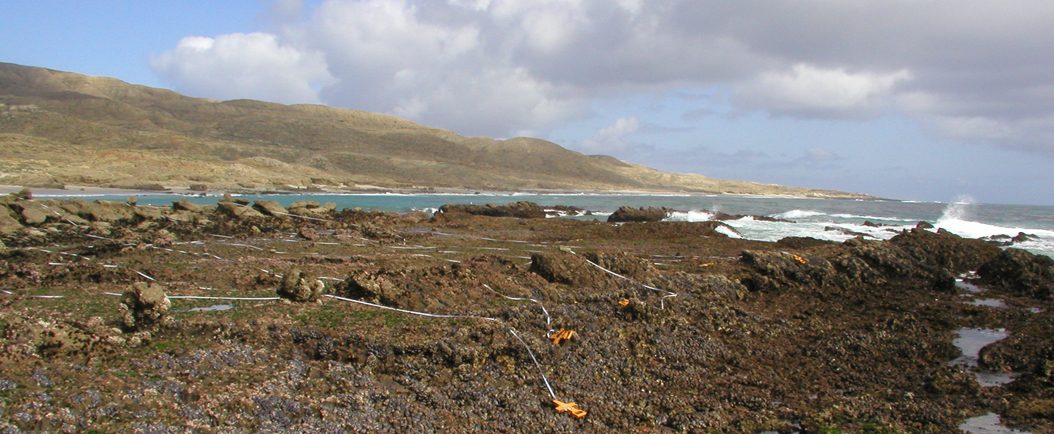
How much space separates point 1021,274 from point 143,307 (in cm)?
1578

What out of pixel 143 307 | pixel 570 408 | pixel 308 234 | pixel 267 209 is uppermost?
pixel 143 307

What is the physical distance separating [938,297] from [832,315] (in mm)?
3471

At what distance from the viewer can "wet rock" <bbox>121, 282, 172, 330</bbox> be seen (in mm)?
5793

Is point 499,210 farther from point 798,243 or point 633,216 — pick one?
point 798,243

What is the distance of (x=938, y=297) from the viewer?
11.0 metres

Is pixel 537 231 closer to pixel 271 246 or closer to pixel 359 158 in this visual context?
pixel 271 246

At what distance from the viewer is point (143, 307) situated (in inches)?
229

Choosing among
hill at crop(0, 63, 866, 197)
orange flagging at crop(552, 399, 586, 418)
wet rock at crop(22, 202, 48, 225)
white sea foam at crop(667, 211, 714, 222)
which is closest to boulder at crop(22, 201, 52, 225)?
wet rock at crop(22, 202, 48, 225)

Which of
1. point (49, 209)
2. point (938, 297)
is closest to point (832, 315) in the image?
point (938, 297)

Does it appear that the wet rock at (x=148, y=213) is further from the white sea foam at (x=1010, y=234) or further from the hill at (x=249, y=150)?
the hill at (x=249, y=150)

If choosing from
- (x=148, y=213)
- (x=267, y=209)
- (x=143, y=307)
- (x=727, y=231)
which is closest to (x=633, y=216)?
(x=727, y=231)

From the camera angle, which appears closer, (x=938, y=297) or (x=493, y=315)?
(x=493, y=315)

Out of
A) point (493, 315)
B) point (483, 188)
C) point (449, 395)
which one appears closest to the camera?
point (449, 395)

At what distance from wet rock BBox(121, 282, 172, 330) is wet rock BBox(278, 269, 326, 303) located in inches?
65.5
